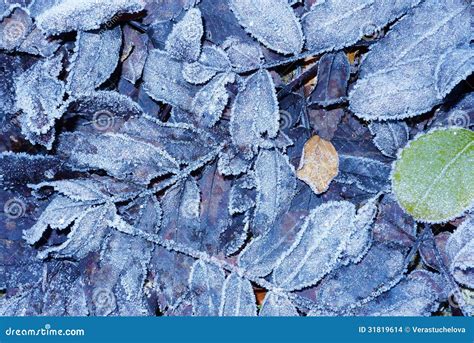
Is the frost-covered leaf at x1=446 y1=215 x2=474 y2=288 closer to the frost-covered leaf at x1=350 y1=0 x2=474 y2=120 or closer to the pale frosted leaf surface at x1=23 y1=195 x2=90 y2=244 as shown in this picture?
the frost-covered leaf at x1=350 y1=0 x2=474 y2=120

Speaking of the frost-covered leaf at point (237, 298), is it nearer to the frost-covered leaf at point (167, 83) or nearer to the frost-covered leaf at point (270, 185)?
the frost-covered leaf at point (270, 185)

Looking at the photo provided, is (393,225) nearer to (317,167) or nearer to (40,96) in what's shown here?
(317,167)

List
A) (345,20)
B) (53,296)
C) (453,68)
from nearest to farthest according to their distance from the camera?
(453,68) → (345,20) → (53,296)

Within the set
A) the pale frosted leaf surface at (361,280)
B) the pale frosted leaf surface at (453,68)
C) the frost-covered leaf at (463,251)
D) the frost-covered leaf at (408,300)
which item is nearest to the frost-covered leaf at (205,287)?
the pale frosted leaf surface at (361,280)

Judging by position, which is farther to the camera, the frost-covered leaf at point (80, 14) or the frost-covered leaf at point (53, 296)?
the frost-covered leaf at point (53, 296)

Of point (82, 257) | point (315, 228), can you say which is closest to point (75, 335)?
point (82, 257)

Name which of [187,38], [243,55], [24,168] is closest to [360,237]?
[243,55]
